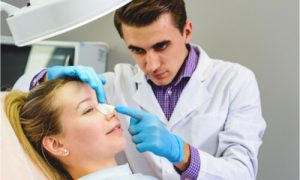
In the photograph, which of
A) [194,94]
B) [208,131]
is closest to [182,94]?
[194,94]

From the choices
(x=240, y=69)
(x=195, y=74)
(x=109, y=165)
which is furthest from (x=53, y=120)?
(x=240, y=69)

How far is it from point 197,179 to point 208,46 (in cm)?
91

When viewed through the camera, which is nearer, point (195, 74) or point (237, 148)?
point (237, 148)

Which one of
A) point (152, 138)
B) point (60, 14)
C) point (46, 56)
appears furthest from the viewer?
point (46, 56)

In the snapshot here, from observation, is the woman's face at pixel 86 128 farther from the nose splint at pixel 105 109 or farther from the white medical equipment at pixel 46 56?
the white medical equipment at pixel 46 56

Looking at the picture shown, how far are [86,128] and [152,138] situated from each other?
0.70 feet

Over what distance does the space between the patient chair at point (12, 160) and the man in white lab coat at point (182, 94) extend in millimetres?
232

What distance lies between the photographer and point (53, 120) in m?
1.08

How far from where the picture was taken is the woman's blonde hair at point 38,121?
3.47 ft

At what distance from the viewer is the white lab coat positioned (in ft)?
4.00

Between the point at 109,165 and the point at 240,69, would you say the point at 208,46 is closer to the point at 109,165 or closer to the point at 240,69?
the point at 240,69

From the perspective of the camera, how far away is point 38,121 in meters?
1.07

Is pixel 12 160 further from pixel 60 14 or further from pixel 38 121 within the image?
pixel 60 14

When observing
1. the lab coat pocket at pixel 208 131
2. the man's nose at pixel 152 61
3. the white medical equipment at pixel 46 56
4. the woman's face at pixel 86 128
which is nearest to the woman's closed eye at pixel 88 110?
the woman's face at pixel 86 128
